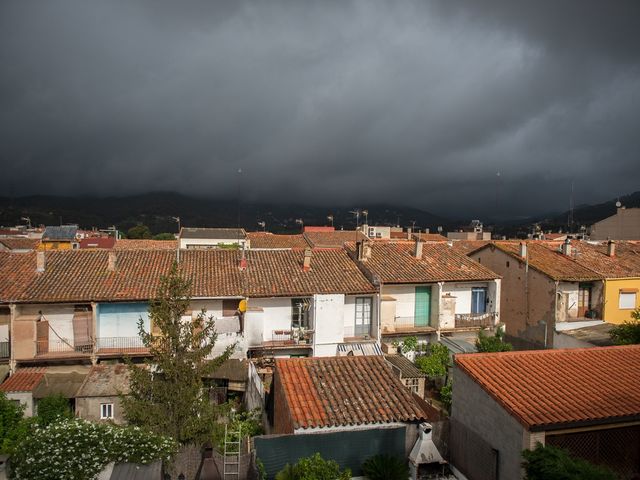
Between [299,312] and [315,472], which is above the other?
[299,312]

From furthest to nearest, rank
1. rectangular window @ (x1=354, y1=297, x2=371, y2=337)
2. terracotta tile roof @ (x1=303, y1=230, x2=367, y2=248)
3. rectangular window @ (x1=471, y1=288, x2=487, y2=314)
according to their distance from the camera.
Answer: terracotta tile roof @ (x1=303, y1=230, x2=367, y2=248), rectangular window @ (x1=471, y1=288, x2=487, y2=314), rectangular window @ (x1=354, y1=297, x2=371, y2=337)

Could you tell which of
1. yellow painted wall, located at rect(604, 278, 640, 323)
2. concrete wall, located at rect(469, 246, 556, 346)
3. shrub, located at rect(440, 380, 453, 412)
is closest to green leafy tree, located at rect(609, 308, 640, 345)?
concrete wall, located at rect(469, 246, 556, 346)

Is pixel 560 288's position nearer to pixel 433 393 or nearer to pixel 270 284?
pixel 433 393

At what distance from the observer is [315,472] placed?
1056 cm

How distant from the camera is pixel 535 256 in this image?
1259 inches

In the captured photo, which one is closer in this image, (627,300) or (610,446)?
(610,446)

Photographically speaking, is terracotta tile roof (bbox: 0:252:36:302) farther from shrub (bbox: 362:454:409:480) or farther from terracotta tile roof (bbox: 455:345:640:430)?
terracotta tile roof (bbox: 455:345:640:430)

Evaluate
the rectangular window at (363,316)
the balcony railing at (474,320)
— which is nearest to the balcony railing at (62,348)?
the rectangular window at (363,316)

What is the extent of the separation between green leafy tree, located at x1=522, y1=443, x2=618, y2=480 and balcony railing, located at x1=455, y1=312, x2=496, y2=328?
19.3 metres

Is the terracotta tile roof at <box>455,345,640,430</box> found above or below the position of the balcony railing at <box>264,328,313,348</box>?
above

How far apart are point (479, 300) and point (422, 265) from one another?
163 inches

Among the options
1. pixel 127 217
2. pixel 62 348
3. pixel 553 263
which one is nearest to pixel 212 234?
pixel 62 348

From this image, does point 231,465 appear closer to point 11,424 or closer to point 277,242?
point 11,424

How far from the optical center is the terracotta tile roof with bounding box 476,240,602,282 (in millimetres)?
28800
